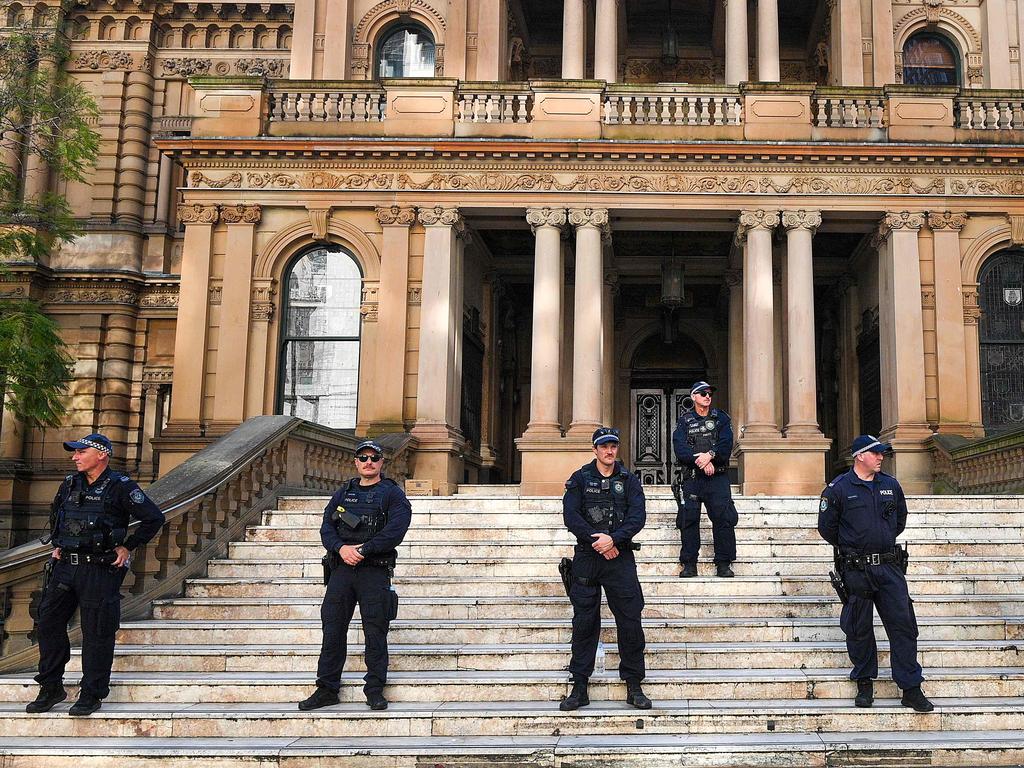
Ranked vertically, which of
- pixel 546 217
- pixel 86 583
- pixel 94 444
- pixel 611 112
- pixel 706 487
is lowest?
pixel 86 583

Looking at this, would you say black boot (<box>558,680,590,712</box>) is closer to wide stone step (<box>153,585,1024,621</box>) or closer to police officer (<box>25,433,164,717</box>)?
wide stone step (<box>153,585,1024,621</box>)

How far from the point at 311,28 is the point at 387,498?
53.1 ft

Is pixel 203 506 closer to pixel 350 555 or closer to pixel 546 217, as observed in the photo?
pixel 350 555

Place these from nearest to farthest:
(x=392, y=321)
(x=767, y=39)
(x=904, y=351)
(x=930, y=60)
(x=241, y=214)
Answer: (x=904, y=351), (x=392, y=321), (x=241, y=214), (x=767, y=39), (x=930, y=60)

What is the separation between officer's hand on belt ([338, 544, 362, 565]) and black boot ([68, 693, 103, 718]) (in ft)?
6.83

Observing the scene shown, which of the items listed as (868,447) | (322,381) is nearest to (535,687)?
(868,447)

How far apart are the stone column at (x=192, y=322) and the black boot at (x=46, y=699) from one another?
1054 centimetres

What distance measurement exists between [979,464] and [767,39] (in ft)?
31.9

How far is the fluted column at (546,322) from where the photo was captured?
1762cm

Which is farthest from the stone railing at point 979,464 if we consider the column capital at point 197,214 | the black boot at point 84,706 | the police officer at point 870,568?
the column capital at point 197,214

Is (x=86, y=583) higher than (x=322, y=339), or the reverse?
(x=322, y=339)

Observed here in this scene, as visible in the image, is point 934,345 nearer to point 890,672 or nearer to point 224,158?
point 890,672

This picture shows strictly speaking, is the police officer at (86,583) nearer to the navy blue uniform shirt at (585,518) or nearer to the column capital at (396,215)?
the navy blue uniform shirt at (585,518)

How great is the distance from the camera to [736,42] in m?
20.0
